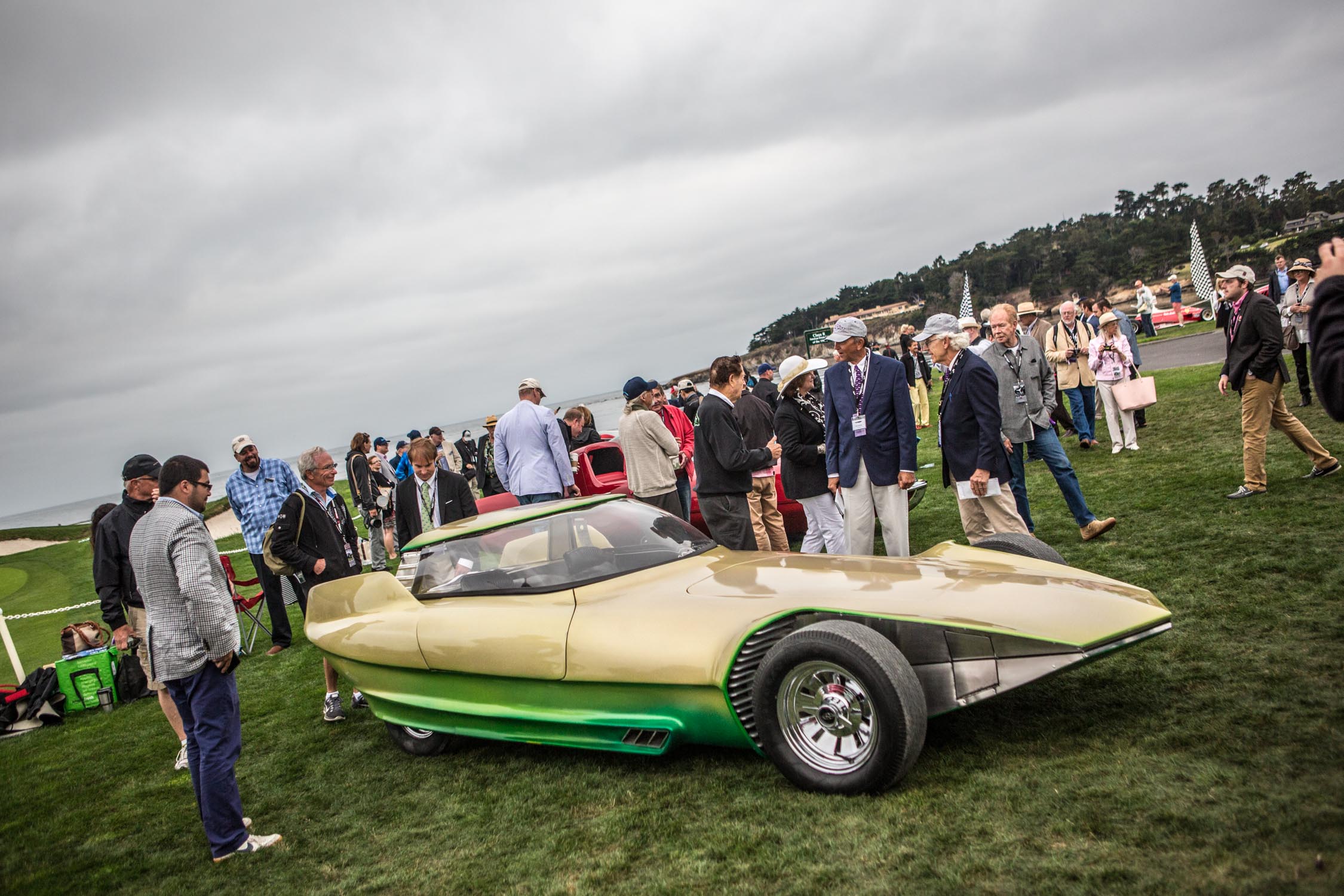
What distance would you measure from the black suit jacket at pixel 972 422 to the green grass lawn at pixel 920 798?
115 cm

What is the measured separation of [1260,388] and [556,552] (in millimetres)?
6079

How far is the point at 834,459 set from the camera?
5.86 meters

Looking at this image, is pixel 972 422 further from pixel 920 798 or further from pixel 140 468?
pixel 140 468

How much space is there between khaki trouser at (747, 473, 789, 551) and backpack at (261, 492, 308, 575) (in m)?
3.78

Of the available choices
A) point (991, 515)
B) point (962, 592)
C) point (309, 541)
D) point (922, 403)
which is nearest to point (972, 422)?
point (991, 515)

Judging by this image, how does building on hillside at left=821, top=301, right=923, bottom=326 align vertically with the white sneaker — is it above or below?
above

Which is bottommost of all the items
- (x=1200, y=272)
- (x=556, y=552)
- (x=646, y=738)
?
(x=646, y=738)

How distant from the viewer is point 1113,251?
70.8 meters

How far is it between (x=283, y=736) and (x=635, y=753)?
10.0 feet

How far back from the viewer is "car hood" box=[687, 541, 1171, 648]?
3.12 meters

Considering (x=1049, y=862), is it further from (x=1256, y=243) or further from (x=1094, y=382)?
(x=1256, y=243)

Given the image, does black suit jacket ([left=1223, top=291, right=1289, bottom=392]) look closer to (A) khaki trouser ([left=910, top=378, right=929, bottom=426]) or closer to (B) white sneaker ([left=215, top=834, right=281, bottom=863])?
(B) white sneaker ([left=215, top=834, right=281, bottom=863])

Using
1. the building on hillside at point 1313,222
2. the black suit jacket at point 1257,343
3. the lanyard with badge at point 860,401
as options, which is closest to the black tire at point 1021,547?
the lanyard with badge at point 860,401

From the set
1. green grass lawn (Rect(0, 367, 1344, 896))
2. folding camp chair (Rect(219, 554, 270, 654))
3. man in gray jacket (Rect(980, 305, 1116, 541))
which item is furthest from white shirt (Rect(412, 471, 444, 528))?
man in gray jacket (Rect(980, 305, 1116, 541))
